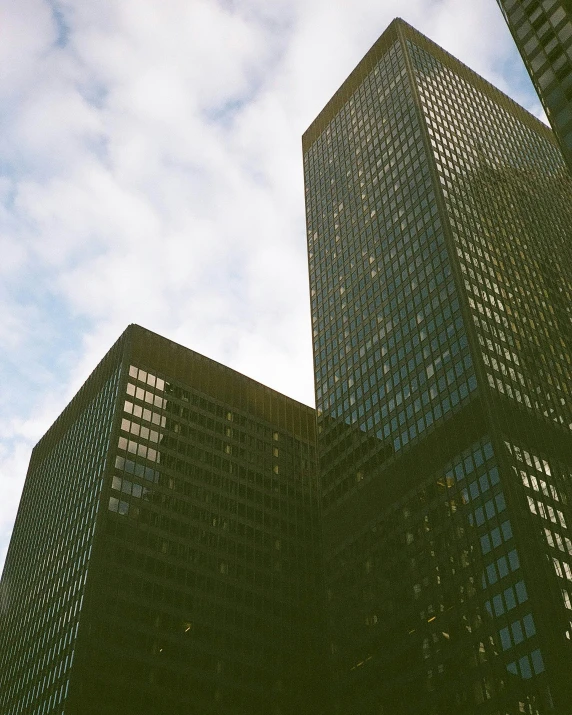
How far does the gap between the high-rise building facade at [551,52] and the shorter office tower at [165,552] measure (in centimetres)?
7584

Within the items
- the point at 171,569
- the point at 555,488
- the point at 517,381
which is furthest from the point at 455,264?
the point at 171,569

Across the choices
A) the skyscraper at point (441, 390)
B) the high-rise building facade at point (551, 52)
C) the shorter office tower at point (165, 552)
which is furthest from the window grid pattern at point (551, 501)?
the shorter office tower at point (165, 552)

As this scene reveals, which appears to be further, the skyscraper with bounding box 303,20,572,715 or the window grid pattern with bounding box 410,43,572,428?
the window grid pattern with bounding box 410,43,572,428

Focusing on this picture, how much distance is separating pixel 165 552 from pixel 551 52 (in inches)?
3145

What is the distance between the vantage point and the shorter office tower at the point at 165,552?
326 feet

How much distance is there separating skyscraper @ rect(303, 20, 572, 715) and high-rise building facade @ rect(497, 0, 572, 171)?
42.7 metres

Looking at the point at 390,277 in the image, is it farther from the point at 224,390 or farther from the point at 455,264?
the point at 224,390

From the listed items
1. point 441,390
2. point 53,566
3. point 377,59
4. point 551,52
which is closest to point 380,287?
point 441,390

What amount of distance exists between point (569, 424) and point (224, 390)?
6011 centimetres

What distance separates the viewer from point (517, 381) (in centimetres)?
10119

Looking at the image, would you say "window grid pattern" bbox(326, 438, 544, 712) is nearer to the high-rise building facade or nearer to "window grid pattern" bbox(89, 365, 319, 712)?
"window grid pattern" bbox(89, 365, 319, 712)

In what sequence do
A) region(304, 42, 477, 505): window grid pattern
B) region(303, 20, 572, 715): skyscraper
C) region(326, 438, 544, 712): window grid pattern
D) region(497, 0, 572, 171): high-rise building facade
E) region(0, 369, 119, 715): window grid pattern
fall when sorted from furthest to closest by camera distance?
region(304, 42, 477, 505): window grid pattern, region(0, 369, 119, 715): window grid pattern, region(303, 20, 572, 715): skyscraper, region(326, 438, 544, 712): window grid pattern, region(497, 0, 572, 171): high-rise building facade

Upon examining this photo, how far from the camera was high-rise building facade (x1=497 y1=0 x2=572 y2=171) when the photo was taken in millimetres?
57188

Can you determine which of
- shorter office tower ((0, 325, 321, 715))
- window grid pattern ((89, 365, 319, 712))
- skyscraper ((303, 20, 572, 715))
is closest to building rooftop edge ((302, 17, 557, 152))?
skyscraper ((303, 20, 572, 715))
